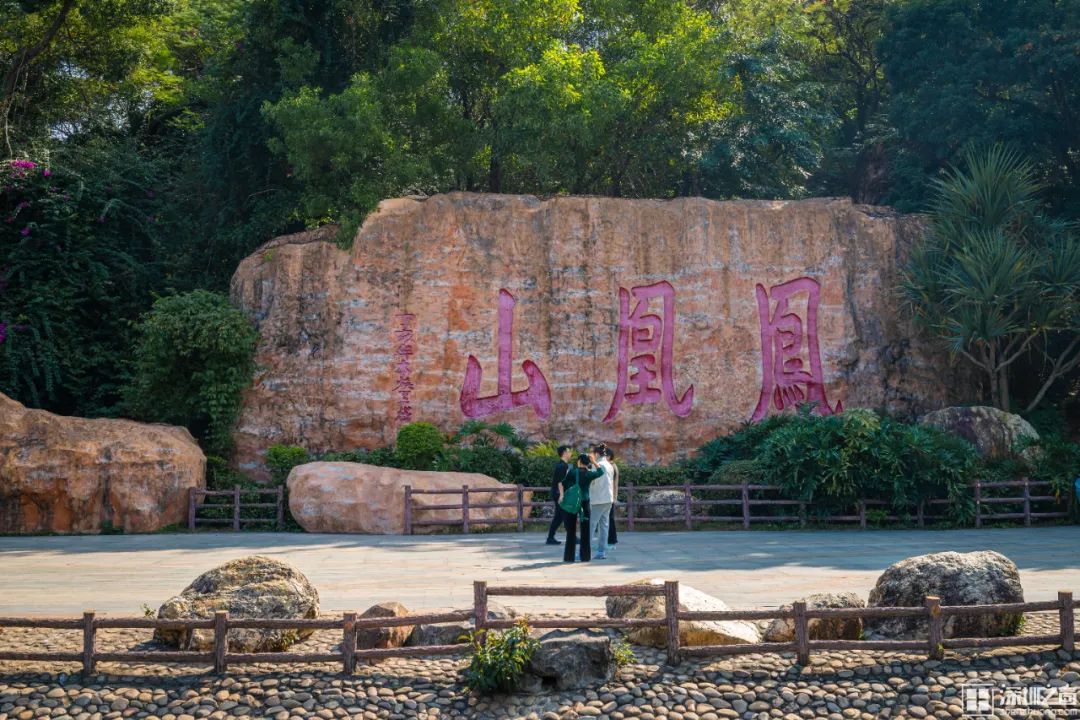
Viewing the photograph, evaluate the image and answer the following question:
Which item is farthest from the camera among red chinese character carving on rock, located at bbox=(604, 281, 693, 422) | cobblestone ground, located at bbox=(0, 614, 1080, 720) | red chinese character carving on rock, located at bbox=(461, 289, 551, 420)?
red chinese character carving on rock, located at bbox=(604, 281, 693, 422)

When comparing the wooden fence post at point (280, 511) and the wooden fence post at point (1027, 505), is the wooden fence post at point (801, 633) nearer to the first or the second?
the wooden fence post at point (1027, 505)

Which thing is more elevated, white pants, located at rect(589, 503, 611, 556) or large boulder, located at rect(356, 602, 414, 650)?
white pants, located at rect(589, 503, 611, 556)

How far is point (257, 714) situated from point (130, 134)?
18.2 metres

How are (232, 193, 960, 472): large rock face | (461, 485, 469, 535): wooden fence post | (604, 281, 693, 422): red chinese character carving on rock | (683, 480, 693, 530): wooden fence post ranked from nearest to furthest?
(461, 485, 469, 535): wooden fence post
(683, 480, 693, 530): wooden fence post
(232, 193, 960, 472): large rock face
(604, 281, 693, 422): red chinese character carving on rock

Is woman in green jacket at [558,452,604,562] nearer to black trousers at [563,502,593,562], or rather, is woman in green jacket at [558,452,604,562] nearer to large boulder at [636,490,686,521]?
black trousers at [563,502,593,562]

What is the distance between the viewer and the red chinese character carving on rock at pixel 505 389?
17266 millimetres

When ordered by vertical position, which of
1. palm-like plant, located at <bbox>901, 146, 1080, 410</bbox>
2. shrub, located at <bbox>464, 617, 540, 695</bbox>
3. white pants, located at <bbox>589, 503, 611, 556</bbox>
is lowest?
shrub, located at <bbox>464, 617, 540, 695</bbox>

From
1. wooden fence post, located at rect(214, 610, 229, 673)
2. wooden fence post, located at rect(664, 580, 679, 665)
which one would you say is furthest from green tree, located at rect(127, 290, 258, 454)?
wooden fence post, located at rect(664, 580, 679, 665)

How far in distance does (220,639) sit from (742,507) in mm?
9473

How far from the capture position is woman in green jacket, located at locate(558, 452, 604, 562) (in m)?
10.5

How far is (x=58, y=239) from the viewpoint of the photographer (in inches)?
719

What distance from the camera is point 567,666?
6953mm

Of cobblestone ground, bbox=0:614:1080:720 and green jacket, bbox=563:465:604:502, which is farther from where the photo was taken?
green jacket, bbox=563:465:604:502

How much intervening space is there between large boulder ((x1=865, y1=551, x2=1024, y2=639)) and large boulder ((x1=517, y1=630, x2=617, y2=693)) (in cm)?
207
